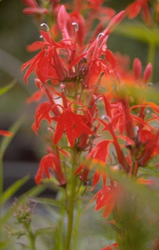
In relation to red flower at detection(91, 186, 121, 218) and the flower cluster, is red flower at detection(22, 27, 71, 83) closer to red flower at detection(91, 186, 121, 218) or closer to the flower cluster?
the flower cluster

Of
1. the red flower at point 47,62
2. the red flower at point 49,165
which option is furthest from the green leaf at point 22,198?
the red flower at point 47,62

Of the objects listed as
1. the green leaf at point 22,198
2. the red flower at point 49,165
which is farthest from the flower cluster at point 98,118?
the green leaf at point 22,198

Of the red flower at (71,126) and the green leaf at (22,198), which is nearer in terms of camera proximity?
the red flower at (71,126)

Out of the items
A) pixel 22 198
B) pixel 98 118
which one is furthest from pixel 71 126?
pixel 22 198

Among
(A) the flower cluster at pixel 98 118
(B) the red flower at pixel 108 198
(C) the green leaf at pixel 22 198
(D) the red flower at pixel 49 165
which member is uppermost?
(A) the flower cluster at pixel 98 118

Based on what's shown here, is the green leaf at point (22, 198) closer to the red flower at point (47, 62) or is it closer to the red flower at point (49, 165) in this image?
the red flower at point (49, 165)

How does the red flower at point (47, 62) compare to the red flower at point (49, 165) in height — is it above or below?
above

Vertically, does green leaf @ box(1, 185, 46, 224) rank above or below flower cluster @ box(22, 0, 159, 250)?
below

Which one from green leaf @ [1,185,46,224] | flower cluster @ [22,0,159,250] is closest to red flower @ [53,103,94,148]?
flower cluster @ [22,0,159,250]

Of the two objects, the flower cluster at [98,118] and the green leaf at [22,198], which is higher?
the flower cluster at [98,118]

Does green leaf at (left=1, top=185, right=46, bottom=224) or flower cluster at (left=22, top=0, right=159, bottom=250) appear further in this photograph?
green leaf at (left=1, top=185, right=46, bottom=224)

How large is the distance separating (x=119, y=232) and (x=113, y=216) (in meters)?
0.01

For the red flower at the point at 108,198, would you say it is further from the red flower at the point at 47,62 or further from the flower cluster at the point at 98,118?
the red flower at the point at 47,62

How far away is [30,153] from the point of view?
1380 millimetres
